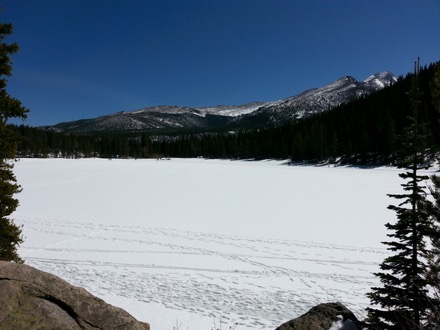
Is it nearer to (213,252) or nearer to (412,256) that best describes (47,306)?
(412,256)

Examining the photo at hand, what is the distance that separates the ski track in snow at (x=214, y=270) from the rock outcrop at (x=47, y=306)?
15.6 ft

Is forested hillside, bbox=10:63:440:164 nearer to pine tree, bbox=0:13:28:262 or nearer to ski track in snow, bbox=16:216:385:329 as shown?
ski track in snow, bbox=16:216:385:329

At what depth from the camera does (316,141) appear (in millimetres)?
85125

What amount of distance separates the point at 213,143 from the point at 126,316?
464 ft

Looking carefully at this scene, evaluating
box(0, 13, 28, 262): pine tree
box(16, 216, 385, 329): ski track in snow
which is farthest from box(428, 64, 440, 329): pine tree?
box(0, 13, 28, 262): pine tree

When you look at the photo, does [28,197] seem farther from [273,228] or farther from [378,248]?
[378,248]

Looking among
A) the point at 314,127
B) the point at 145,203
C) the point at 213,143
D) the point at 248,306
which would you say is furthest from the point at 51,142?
the point at 248,306

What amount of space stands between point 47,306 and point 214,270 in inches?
306

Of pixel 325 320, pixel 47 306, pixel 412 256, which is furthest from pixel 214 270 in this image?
pixel 47 306

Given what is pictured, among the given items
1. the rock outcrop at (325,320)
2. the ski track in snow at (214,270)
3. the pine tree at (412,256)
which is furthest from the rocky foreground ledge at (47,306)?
the pine tree at (412,256)

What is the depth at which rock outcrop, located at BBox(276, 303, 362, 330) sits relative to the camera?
540 cm

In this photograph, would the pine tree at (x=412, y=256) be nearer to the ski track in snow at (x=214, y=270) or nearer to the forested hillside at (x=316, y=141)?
the ski track in snow at (x=214, y=270)

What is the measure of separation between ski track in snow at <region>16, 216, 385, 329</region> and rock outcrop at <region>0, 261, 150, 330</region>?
477 cm

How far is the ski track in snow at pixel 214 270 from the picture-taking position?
8445 millimetres
